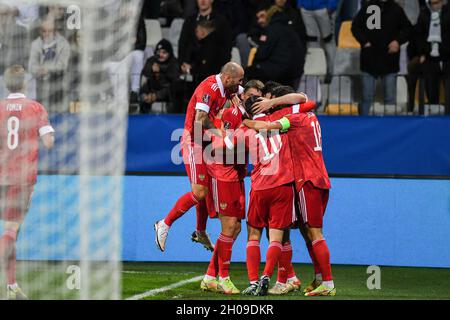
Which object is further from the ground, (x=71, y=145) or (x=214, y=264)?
(x=71, y=145)

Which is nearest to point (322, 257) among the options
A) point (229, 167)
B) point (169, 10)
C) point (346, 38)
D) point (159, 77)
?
point (229, 167)

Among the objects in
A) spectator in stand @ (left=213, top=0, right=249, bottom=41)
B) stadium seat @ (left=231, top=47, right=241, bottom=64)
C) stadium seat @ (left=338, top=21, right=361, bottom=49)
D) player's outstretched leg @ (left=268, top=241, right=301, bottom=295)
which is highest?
spectator in stand @ (left=213, top=0, right=249, bottom=41)

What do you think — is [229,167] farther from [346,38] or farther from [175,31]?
[175,31]

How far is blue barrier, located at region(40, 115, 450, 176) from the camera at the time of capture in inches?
524

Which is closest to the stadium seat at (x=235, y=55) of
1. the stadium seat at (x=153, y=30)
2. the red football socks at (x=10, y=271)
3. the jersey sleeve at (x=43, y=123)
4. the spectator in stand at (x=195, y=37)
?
the spectator in stand at (x=195, y=37)

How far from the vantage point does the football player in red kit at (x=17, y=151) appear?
9961 mm

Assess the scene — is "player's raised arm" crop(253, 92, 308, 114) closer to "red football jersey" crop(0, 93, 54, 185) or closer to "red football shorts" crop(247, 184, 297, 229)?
"red football shorts" crop(247, 184, 297, 229)

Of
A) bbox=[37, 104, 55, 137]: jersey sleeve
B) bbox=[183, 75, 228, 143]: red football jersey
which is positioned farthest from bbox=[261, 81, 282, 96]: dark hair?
bbox=[37, 104, 55, 137]: jersey sleeve

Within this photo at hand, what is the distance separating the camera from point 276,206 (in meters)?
10.1

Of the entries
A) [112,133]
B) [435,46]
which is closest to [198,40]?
[435,46]

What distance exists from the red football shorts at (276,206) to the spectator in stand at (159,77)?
419 centimetres

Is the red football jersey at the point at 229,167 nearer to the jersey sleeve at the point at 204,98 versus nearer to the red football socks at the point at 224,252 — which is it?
the jersey sleeve at the point at 204,98

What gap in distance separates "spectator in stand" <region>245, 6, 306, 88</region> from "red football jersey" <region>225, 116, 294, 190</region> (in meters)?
3.73

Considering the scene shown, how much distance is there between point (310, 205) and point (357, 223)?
3.56 metres
